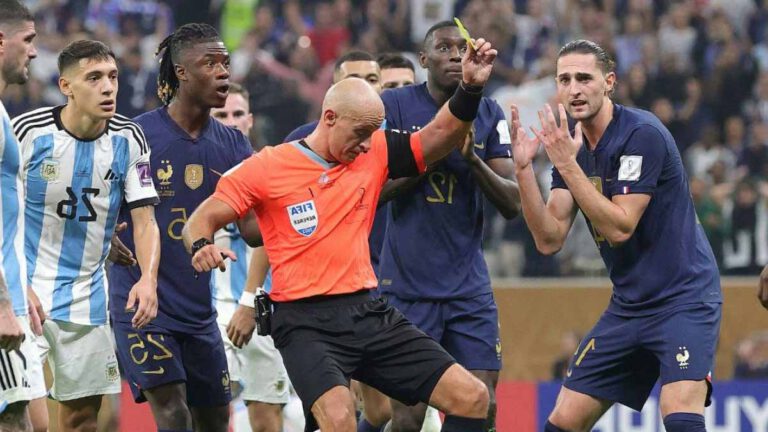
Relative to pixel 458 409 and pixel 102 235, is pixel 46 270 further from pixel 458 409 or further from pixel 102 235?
pixel 458 409

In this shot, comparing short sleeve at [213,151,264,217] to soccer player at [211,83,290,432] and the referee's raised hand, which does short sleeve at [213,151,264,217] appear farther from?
soccer player at [211,83,290,432]

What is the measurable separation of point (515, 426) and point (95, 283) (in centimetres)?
518

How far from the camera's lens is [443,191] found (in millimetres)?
7926

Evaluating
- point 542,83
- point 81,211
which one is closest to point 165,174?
point 81,211

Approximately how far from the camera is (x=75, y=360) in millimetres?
7551

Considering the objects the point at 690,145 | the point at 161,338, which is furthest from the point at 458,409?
the point at 690,145

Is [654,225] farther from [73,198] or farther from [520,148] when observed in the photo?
[73,198]

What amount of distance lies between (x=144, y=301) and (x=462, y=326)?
6.42 ft

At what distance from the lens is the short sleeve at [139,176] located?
742cm

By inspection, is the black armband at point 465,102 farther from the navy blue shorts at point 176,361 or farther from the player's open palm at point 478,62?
the navy blue shorts at point 176,361

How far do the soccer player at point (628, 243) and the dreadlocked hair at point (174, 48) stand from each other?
2.03 meters

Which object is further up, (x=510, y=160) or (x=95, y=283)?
(x=510, y=160)

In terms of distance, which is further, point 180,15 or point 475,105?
point 180,15

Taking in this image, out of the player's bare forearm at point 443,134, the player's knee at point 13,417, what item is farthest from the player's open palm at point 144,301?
the player's bare forearm at point 443,134
